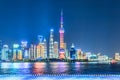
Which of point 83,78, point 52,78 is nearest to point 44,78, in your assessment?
point 52,78

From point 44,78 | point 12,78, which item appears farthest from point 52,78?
point 12,78

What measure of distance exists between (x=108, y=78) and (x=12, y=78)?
11085mm

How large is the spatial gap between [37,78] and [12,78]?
3.03 m

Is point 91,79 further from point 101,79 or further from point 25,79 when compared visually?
Answer: point 25,79

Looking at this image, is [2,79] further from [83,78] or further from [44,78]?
[83,78]

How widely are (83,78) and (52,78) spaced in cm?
391

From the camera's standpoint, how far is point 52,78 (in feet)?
163

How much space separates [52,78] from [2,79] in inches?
226

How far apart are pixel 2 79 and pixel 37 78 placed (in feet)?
13.1

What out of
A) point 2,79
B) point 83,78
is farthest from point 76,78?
point 2,79

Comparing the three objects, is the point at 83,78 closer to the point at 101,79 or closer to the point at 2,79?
the point at 101,79

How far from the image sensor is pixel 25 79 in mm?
48469

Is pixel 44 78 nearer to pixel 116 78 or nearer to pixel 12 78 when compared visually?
pixel 12 78

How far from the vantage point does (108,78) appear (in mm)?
48938
